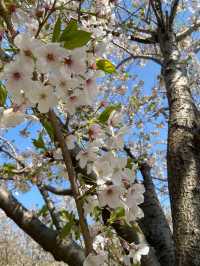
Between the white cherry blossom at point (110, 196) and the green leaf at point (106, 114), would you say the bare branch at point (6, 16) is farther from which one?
the white cherry blossom at point (110, 196)

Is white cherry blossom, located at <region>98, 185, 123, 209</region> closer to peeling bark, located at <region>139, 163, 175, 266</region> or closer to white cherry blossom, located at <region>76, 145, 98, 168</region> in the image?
white cherry blossom, located at <region>76, 145, 98, 168</region>

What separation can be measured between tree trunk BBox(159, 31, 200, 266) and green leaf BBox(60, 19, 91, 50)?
173 centimetres

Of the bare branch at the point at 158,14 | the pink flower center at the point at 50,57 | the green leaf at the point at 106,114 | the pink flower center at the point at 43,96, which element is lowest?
the pink flower center at the point at 43,96

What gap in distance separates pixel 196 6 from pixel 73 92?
17.4 feet

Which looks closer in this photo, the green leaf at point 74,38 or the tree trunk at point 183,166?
the green leaf at point 74,38

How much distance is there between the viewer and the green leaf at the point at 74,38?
107 centimetres

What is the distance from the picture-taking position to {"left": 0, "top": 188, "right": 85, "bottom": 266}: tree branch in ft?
8.25

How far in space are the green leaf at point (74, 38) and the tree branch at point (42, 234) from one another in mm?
1654

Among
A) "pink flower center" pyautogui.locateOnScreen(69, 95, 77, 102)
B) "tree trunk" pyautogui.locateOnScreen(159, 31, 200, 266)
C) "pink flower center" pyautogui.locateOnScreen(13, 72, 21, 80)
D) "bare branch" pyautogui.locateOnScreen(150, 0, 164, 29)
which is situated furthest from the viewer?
"bare branch" pyautogui.locateOnScreen(150, 0, 164, 29)

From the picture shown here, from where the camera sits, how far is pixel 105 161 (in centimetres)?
118

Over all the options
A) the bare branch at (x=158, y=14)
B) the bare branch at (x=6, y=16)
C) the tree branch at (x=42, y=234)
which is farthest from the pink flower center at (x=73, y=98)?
the bare branch at (x=158, y=14)

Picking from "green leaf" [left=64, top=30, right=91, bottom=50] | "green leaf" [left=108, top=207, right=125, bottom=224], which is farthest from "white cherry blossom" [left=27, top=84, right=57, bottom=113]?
"green leaf" [left=108, top=207, right=125, bottom=224]

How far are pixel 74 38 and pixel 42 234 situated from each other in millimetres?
1815

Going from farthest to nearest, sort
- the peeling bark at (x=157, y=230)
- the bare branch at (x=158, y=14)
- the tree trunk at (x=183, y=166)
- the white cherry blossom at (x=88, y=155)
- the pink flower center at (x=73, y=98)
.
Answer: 1. the bare branch at (x=158, y=14)
2. the peeling bark at (x=157, y=230)
3. the tree trunk at (x=183, y=166)
4. the white cherry blossom at (x=88, y=155)
5. the pink flower center at (x=73, y=98)
